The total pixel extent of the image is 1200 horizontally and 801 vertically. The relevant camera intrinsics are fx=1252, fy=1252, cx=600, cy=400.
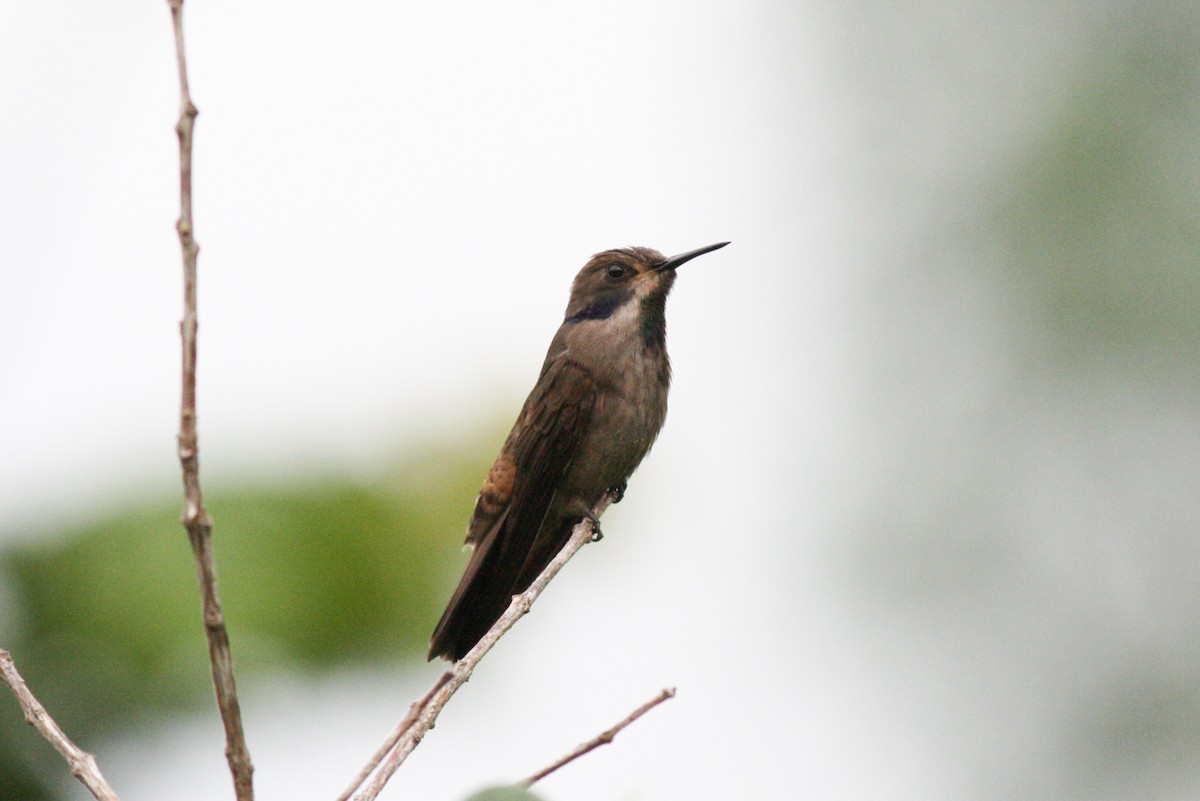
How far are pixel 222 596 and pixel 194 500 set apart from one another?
104 inches

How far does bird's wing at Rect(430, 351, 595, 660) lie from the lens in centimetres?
443

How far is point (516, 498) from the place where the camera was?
4969 millimetres

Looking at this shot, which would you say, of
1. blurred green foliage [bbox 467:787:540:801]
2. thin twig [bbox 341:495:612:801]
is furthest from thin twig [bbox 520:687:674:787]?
blurred green foliage [bbox 467:787:540:801]

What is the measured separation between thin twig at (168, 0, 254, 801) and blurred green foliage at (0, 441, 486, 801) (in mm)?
2376

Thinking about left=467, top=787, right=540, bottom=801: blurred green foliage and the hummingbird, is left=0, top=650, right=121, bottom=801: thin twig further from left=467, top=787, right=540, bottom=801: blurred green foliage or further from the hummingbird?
the hummingbird

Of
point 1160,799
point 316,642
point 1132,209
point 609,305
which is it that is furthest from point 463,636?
point 1132,209

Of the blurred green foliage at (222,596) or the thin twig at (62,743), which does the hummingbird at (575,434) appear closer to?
the blurred green foliage at (222,596)

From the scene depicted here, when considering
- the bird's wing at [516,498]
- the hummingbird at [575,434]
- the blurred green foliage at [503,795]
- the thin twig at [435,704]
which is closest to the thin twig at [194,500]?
the thin twig at [435,704]

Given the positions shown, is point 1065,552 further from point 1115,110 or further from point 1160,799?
point 1115,110

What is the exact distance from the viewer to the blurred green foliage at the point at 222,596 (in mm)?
4320

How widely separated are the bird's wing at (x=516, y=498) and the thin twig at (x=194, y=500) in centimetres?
248

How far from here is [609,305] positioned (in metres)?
5.77

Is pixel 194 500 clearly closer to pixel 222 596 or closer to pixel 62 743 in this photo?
pixel 62 743

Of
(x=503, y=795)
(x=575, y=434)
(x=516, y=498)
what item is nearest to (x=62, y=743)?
(x=503, y=795)
